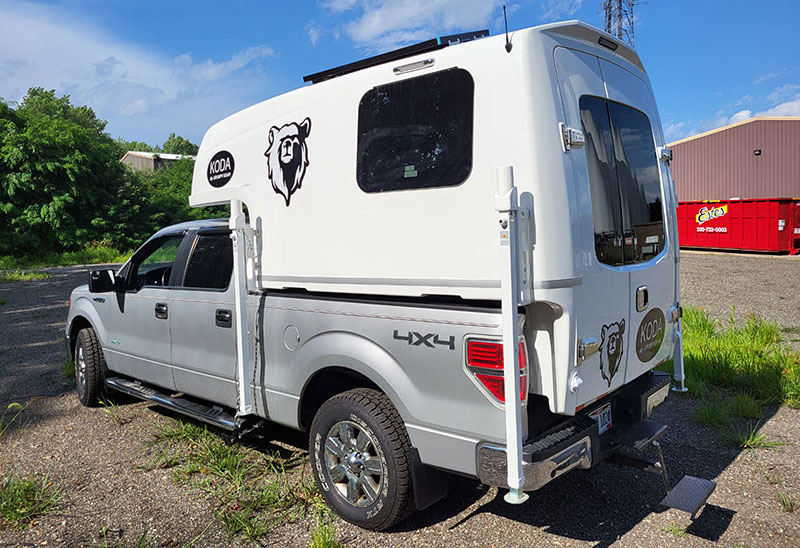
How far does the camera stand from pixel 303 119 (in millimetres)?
3744

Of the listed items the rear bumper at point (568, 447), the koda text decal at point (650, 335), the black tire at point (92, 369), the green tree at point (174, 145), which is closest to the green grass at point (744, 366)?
the koda text decal at point (650, 335)

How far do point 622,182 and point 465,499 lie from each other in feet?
7.24

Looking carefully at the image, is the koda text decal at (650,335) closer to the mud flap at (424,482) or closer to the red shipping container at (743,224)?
the mud flap at (424,482)

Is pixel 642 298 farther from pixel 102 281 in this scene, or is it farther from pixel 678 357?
pixel 102 281

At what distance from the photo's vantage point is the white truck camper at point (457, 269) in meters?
2.75

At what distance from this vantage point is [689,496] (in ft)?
10.5

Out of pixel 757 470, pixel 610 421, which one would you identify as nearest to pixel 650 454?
pixel 757 470

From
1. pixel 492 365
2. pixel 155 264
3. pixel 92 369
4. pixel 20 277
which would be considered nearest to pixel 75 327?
pixel 92 369

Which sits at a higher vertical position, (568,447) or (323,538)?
(568,447)

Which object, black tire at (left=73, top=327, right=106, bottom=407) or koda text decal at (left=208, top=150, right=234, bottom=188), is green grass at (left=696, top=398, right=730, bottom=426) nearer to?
koda text decal at (left=208, top=150, right=234, bottom=188)

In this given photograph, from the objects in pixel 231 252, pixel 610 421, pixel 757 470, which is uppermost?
pixel 231 252

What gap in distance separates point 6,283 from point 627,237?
19758 mm

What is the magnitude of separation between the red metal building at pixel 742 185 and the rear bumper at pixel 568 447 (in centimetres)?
2094

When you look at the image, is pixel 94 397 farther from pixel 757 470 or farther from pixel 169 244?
pixel 757 470
